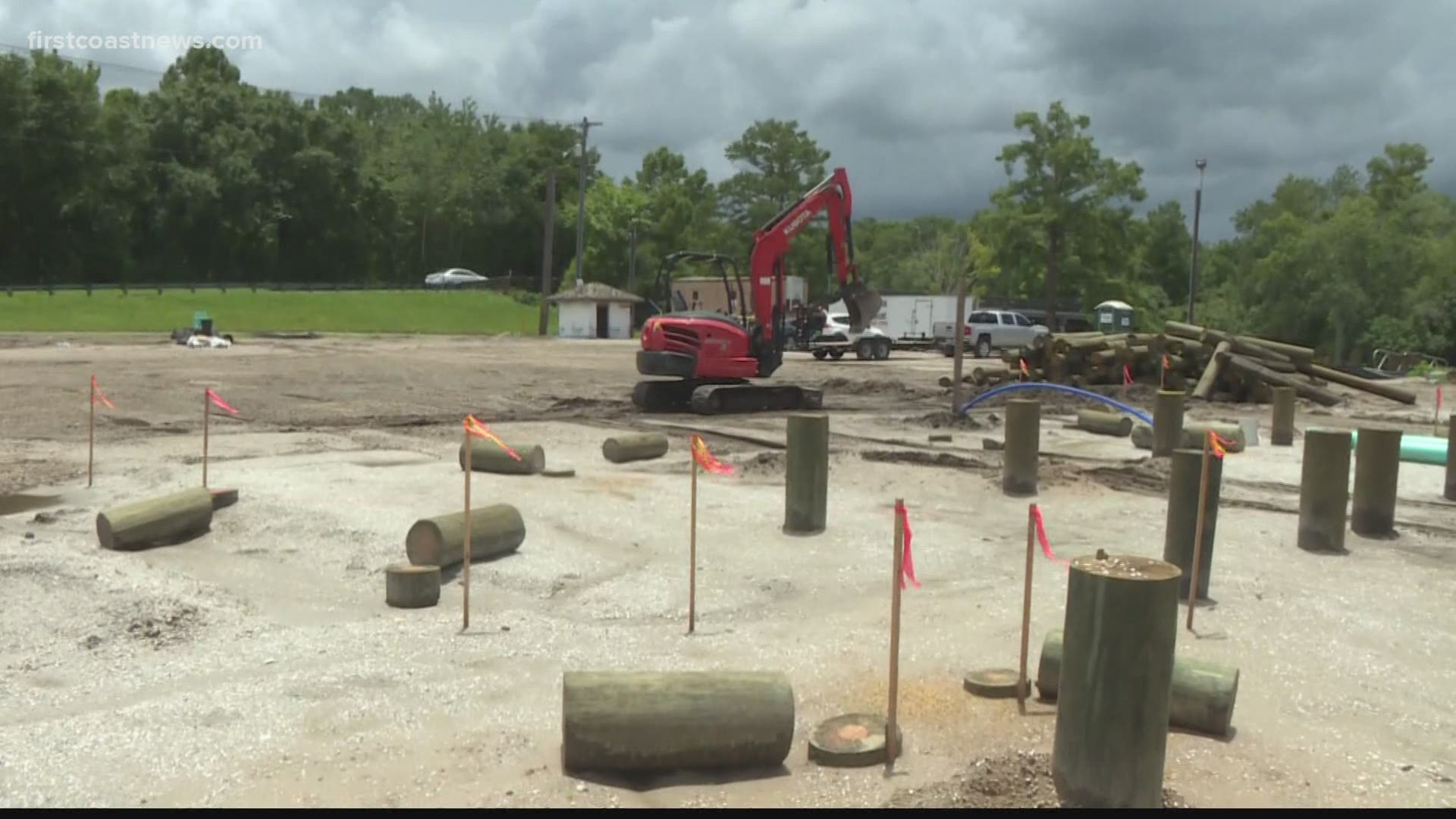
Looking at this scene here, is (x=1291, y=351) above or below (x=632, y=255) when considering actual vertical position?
below

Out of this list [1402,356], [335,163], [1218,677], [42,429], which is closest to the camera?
[1218,677]

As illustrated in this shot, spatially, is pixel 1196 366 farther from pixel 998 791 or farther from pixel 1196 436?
pixel 998 791

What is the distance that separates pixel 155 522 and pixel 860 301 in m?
14.3

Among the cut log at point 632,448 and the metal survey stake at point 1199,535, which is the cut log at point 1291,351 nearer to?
the cut log at point 632,448

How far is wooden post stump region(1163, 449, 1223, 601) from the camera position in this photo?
848 centimetres

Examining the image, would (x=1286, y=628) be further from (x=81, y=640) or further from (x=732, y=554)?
(x=81, y=640)

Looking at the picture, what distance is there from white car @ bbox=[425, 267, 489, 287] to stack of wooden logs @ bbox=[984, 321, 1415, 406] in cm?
6083

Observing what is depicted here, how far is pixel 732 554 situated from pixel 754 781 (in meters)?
4.38

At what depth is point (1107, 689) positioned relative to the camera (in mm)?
4754

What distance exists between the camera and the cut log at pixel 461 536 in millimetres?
8562

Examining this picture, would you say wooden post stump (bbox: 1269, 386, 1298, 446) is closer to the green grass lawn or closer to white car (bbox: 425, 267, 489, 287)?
the green grass lawn

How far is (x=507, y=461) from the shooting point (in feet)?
41.1

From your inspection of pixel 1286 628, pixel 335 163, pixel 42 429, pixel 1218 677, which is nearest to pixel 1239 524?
pixel 1286 628

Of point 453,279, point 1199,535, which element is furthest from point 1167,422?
point 453,279
